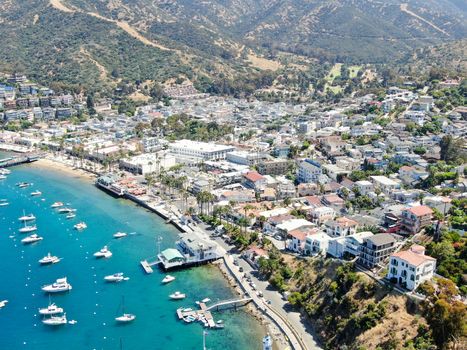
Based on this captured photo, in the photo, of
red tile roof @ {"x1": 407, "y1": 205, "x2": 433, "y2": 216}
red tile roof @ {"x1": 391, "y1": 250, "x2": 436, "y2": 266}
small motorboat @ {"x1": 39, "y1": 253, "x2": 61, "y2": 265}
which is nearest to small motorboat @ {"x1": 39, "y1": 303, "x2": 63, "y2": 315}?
small motorboat @ {"x1": 39, "y1": 253, "x2": 61, "y2": 265}

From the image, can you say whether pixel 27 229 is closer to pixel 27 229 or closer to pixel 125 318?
pixel 27 229

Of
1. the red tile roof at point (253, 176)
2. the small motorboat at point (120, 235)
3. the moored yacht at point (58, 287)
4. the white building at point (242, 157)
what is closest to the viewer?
the moored yacht at point (58, 287)

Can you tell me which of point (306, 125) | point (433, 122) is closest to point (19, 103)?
point (306, 125)

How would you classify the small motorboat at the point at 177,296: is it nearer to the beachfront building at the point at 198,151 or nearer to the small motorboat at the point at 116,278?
the small motorboat at the point at 116,278

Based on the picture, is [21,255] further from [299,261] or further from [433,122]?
[433,122]

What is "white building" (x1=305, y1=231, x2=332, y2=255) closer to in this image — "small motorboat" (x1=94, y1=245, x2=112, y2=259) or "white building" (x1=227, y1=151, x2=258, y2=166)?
"small motorboat" (x1=94, y1=245, x2=112, y2=259)

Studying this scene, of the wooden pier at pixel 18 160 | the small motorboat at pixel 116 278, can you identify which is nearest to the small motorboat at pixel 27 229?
the small motorboat at pixel 116 278

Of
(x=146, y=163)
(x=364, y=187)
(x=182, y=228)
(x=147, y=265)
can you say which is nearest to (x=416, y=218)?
(x=364, y=187)
